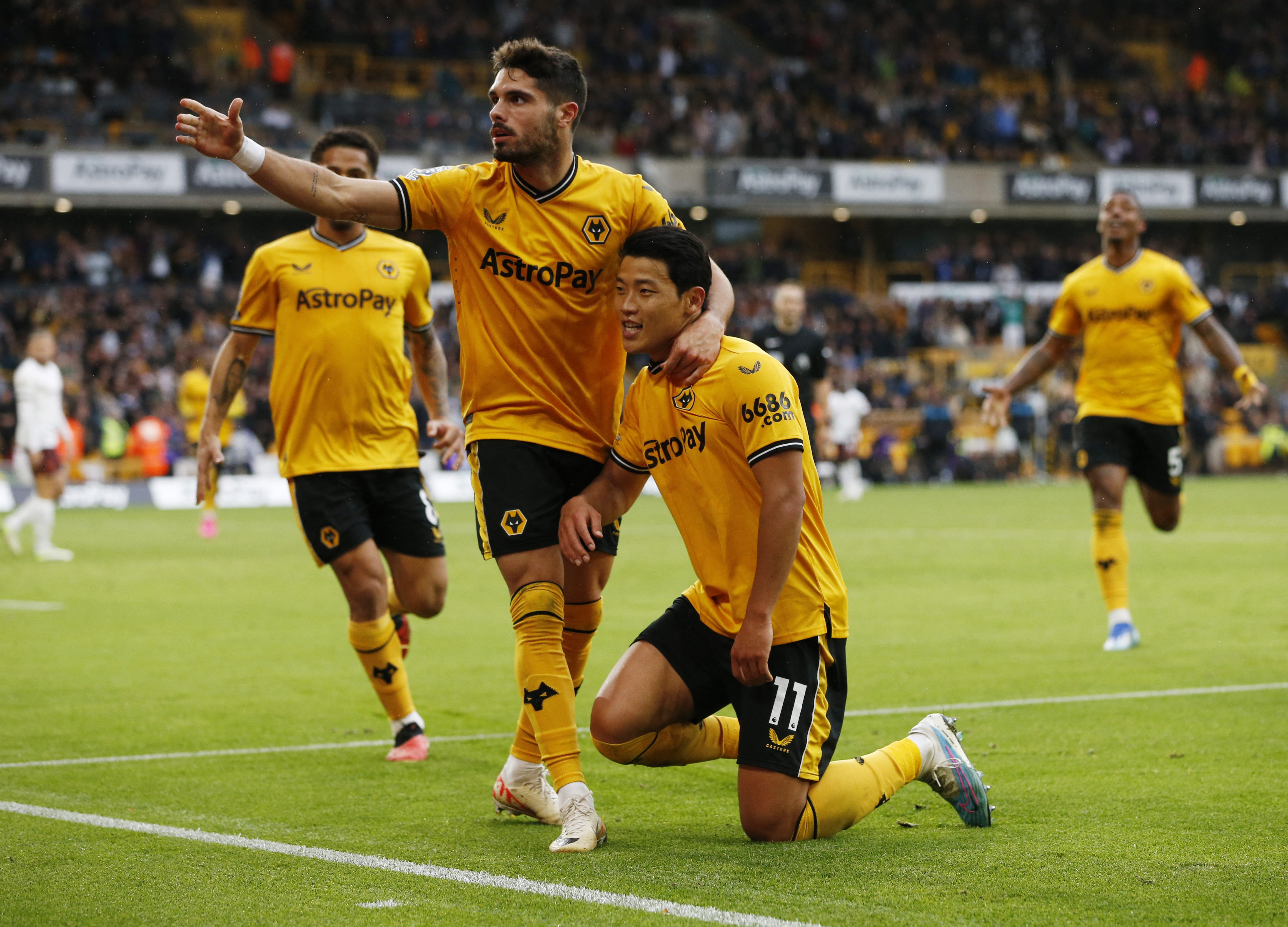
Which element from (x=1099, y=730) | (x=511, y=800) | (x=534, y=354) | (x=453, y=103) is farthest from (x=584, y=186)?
(x=453, y=103)

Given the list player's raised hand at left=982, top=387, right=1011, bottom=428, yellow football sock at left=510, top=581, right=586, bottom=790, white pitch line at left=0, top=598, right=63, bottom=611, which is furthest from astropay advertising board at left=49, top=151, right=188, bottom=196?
yellow football sock at left=510, top=581, right=586, bottom=790

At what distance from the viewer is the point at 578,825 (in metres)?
4.43

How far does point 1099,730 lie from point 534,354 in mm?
2945

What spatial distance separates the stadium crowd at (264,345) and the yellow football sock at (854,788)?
1985 centimetres

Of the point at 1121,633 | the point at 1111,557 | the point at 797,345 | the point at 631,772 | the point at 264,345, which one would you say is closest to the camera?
the point at 631,772

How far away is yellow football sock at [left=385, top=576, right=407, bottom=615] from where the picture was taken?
6676mm

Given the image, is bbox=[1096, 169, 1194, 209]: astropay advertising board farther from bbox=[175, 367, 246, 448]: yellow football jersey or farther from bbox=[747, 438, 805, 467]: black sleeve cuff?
bbox=[747, 438, 805, 467]: black sleeve cuff

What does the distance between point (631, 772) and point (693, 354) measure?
6.47 feet

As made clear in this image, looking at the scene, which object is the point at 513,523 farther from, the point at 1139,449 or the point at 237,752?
the point at 1139,449

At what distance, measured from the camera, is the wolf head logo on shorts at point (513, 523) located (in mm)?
4766

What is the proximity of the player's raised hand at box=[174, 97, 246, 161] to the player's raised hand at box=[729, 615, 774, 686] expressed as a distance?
195 cm

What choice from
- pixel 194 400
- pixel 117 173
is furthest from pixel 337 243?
pixel 117 173

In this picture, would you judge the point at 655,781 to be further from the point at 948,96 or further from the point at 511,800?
the point at 948,96

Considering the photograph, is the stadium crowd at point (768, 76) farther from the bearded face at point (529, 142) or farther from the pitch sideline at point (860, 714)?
the bearded face at point (529, 142)
